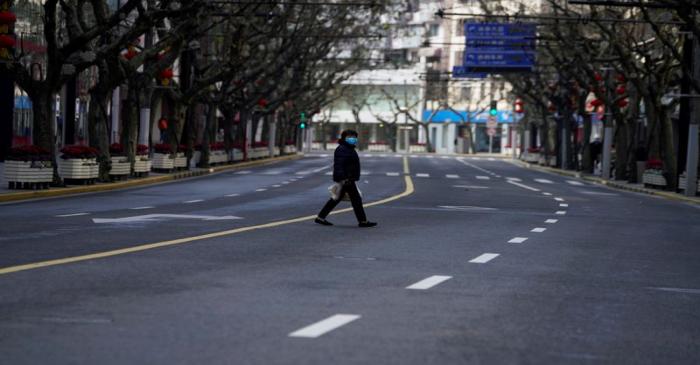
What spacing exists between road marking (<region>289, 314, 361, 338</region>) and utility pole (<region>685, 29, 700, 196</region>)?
3796 cm

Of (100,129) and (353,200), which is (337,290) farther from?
(100,129)

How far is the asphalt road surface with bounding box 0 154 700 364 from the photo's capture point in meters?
8.69

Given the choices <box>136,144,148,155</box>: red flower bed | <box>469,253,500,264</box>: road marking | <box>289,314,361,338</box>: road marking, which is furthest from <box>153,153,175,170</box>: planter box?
<box>289,314,361,338</box>: road marking

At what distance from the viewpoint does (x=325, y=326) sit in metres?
9.54

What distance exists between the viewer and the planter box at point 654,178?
52531 mm

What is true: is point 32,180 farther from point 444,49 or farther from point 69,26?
point 444,49

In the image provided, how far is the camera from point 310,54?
8212 cm

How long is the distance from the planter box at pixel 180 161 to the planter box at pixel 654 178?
17.5 meters

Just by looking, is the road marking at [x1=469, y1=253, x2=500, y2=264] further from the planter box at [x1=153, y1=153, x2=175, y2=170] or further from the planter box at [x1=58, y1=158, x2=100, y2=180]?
the planter box at [x1=153, y1=153, x2=175, y2=170]

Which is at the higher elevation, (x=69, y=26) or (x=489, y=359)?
(x=69, y=26)

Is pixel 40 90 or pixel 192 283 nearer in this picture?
pixel 192 283

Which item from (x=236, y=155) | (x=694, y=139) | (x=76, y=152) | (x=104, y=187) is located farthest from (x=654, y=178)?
(x=236, y=155)

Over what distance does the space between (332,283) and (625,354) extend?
13.8ft

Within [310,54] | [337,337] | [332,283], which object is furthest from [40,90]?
[310,54]
